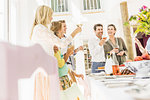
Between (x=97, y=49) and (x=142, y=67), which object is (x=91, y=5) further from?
(x=142, y=67)

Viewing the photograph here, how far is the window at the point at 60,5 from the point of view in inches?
173

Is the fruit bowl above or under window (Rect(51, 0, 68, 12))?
under

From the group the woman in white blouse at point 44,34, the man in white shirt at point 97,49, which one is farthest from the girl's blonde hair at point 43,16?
the man in white shirt at point 97,49

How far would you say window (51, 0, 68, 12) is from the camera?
173 inches

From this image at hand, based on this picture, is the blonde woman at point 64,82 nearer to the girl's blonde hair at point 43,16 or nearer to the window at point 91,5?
the girl's blonde hair at point 43,16

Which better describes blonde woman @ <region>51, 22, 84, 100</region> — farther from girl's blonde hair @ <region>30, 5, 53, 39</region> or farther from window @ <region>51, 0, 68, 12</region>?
window @ <region>51, 0, 68, 12</region>

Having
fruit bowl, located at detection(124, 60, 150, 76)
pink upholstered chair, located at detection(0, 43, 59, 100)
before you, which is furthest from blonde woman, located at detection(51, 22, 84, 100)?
pink upholstered chair, located at detection(0, 43, 59, 100)

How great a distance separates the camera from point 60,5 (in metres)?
4.43

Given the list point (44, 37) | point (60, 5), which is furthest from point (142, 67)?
point (60, 5)

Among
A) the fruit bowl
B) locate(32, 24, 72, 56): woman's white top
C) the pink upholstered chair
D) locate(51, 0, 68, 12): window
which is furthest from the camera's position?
locate(51, 0, 68, 12): window

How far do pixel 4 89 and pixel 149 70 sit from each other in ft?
2.20

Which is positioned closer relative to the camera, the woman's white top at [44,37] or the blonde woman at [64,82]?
the woman's white top at [44,37]

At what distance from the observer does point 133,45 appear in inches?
167

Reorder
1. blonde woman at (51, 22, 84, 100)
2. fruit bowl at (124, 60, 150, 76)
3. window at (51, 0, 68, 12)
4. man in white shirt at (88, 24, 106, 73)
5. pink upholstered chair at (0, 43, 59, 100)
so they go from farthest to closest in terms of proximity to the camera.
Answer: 1. window at (51, 0, 68, 12)
2. man in white shirt at (88, 24, 106, 73)
3. blonde woman at (51, 22, 84, 100)
4. fruit bowl at (124, 60, 150, 76)
5. pink upholstered chair at (0, 43, 59, 100)
